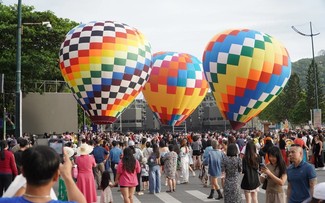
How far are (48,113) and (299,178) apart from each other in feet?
119

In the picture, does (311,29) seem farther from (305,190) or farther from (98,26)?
(305,190)

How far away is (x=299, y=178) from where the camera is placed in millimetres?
7660

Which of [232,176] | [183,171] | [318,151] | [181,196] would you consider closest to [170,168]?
[181,196]

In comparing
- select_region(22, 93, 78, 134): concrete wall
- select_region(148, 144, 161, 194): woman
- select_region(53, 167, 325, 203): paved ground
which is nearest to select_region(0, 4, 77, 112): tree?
select_region(22, 93, 78, 134): concrete wall

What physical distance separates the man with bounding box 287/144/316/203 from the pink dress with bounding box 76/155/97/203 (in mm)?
5020

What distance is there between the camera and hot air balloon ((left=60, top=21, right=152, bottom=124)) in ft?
104

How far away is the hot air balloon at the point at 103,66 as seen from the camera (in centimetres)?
3177

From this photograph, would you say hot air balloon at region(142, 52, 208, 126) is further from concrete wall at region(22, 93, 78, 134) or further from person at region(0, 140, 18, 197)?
person at region(0, 140, 18, 197)

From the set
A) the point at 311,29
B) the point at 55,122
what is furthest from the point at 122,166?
the point at 311,29

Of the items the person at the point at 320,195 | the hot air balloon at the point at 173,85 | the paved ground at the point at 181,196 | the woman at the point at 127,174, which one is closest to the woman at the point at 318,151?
the paved ground at the point at 181,196

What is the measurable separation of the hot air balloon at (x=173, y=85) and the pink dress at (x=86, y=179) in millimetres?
29628

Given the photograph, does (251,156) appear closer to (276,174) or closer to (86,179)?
(276,174)

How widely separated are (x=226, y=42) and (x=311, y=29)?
85.7 ft

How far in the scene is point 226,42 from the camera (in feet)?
105
